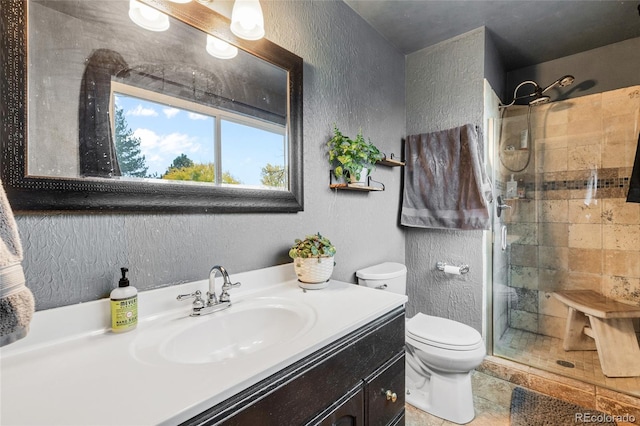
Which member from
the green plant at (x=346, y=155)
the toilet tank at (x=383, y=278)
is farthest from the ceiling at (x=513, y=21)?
the toilet tank at (x=383, y=278)

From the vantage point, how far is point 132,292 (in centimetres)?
85

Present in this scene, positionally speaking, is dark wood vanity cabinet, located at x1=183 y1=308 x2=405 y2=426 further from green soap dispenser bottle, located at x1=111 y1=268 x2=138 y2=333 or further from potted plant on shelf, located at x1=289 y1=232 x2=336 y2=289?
green soap dispenser bottle, located at x1=111 y1=268 x2=138 y2=333

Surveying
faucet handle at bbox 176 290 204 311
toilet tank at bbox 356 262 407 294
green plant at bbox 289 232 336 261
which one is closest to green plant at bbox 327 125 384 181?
green plant at bbox 289 232 336 261

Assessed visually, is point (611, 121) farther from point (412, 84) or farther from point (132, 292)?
point (132, 292)

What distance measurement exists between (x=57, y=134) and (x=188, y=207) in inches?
15.5

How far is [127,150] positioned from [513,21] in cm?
→ 240

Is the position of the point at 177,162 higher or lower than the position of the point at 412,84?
lower

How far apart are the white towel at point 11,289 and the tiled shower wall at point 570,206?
263cm

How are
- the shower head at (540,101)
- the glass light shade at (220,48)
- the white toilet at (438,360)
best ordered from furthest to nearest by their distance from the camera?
the shower head at (540,101)
the white toilet at (438,360)
the glass light shade at (220,48)

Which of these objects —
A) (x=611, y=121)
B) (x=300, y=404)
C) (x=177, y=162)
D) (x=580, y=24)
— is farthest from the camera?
(x=611, y=121)

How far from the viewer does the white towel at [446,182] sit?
6.35 ft

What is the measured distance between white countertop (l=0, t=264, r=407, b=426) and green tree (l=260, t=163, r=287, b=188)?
541 mm

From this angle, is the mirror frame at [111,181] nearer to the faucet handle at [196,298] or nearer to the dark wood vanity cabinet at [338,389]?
the faucet handle at [196,298]

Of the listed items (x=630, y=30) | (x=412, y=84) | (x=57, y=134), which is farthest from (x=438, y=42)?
(x=57, y=134)
